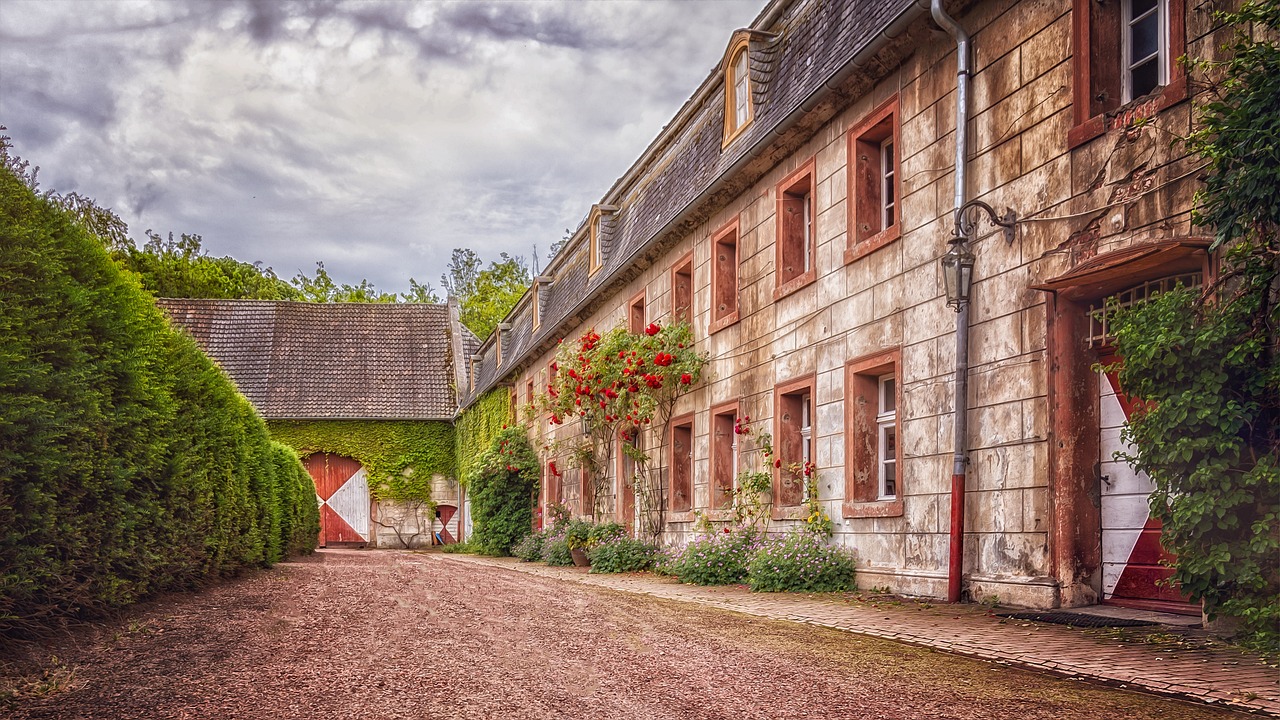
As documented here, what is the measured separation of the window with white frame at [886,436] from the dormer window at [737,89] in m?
4.42

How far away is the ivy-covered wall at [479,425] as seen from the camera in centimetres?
3047

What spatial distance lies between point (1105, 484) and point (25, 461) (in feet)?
23.4

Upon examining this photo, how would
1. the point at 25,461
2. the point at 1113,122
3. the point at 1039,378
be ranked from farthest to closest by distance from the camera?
the point at 1039,378 → the point at 1113,122 → the point at 25,461

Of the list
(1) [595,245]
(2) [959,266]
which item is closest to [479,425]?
(1) [595,245]

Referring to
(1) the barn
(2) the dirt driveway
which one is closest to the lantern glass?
(2) the dirt driveway

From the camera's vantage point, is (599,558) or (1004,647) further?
(599,558)

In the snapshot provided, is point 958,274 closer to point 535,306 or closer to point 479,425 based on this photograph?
point 535,306

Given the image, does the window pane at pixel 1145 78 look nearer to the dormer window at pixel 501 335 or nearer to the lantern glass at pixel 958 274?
the lantern glass at pixel 958 274

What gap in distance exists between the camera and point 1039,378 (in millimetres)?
8438

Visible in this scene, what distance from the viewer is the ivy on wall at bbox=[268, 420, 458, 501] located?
1465 inches

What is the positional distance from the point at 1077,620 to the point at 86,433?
261 inches

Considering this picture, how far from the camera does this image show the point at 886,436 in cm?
1135

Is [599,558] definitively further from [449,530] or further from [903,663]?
[449,530]

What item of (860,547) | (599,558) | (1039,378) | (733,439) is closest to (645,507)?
(599,558)
